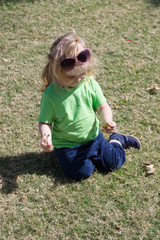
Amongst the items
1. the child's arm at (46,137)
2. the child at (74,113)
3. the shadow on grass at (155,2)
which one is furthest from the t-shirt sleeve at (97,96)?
the shadow on grass at (155,2)

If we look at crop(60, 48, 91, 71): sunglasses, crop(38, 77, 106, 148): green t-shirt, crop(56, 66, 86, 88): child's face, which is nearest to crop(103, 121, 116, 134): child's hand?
crop(38, 77, 106, 148): green t-shirt

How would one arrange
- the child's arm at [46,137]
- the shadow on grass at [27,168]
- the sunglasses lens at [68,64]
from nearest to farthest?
the sunglasses lens at [68,64] < the child's arm at [46,137] < the shadow on grass at [27,168]

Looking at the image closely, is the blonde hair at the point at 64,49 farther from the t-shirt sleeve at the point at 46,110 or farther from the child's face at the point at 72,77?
the t-shirt sleeve at the point at 46,110

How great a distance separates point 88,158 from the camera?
270cm

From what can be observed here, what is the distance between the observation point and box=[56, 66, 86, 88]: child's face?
7.29ft

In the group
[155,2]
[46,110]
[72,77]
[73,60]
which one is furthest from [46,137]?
[155,2]

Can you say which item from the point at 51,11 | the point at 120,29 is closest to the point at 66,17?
the point at 51,11

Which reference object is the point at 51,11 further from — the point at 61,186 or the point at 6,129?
the point at 61,186

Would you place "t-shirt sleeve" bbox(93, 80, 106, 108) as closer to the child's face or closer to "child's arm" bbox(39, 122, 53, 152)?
the child's face

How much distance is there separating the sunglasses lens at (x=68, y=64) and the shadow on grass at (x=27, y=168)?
108 cm

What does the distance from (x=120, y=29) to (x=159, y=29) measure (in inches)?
25.3

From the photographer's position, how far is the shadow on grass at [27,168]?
271 cm

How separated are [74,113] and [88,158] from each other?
49 centimetres

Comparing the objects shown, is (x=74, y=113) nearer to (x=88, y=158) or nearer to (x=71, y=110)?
(x=71, y=110)
